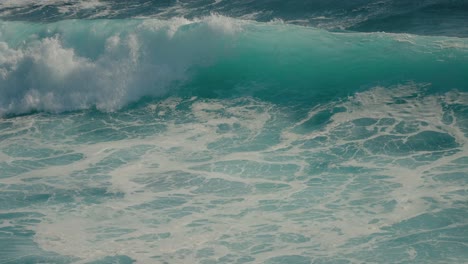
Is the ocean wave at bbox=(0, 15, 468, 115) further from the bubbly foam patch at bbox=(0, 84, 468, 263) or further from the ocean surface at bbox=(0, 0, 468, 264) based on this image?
the bubbly foam patch at bbox=(0, 84, 468, 263)

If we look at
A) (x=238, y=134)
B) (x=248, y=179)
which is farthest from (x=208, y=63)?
(x=248, y=179)

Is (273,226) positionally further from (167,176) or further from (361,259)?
(167,176)

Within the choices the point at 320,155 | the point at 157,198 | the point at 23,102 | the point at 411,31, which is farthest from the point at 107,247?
the point at 411,31

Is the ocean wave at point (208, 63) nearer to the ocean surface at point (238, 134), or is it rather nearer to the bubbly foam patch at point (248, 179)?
the ocean surface at point (238, 134)

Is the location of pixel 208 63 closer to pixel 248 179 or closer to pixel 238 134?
pixel 238 134

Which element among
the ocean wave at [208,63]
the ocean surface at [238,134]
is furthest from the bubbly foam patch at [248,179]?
the ocean wave at [208,63]
